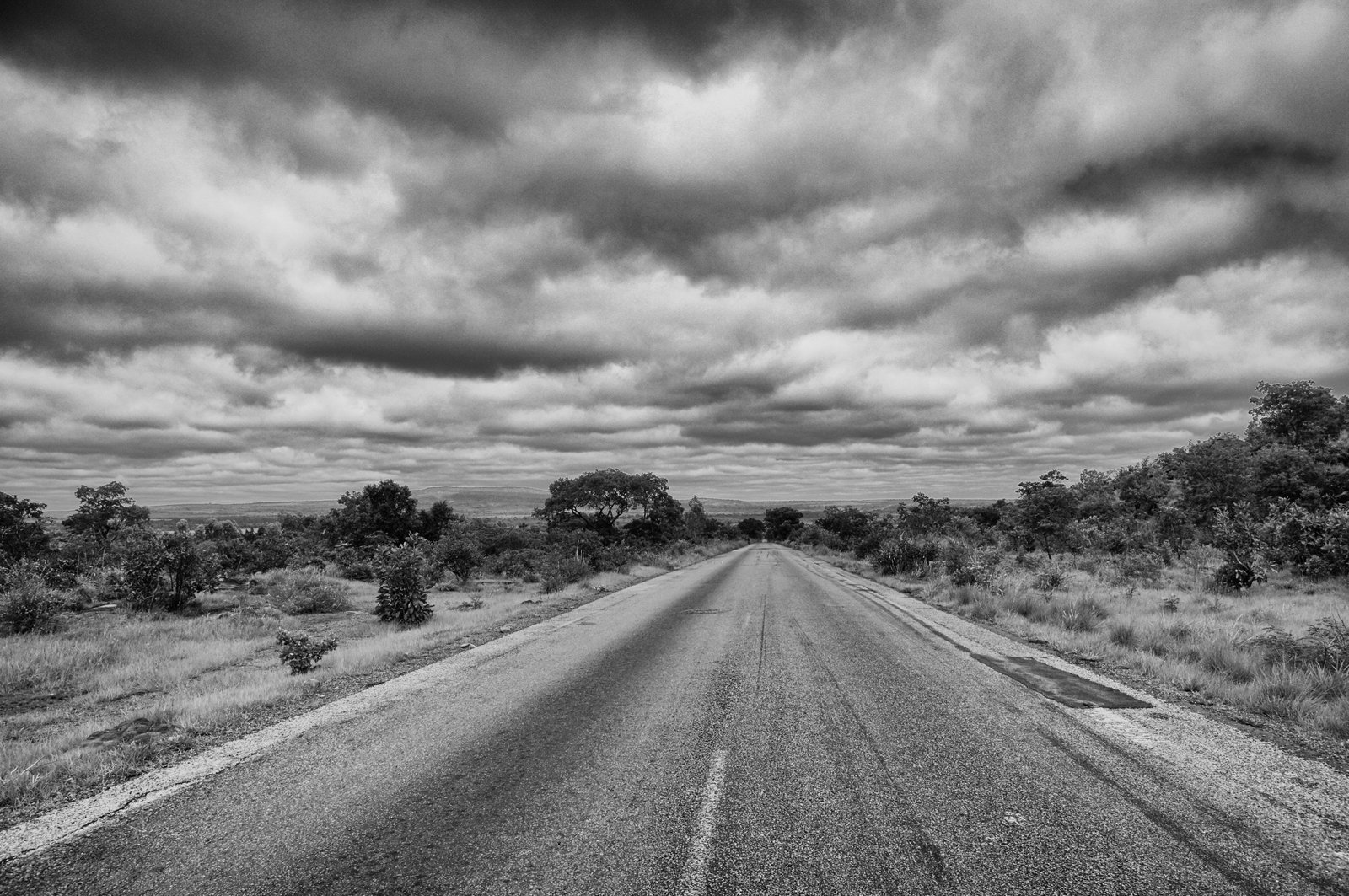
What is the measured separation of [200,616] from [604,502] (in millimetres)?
35657

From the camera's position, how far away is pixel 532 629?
560 inches

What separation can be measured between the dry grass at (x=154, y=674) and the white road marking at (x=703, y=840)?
5268 mm

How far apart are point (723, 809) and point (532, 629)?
10.5m

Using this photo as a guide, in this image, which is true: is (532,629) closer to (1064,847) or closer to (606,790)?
(606,790)

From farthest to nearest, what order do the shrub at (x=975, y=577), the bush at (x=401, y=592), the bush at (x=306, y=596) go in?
the bush at (x=306, y=596)
the shrub at (x=975, y=577)
the bush at (x=401, y=592)

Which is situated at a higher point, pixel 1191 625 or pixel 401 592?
pixel 1191 625

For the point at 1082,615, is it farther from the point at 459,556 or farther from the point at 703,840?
the point at 459,556

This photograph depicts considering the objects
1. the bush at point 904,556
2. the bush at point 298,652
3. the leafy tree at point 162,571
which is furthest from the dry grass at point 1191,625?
the leafy tree at point 162,571

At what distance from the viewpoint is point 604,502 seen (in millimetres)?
55094

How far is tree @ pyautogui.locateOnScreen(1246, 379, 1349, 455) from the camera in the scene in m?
41.5

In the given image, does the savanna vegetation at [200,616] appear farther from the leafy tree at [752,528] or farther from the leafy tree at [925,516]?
the leafy tree at [752,528]

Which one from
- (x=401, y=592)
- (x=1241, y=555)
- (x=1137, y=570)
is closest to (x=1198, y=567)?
(x=1137, y=570)

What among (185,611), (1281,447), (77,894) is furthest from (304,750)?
(1281,447)

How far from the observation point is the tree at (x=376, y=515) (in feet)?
173
